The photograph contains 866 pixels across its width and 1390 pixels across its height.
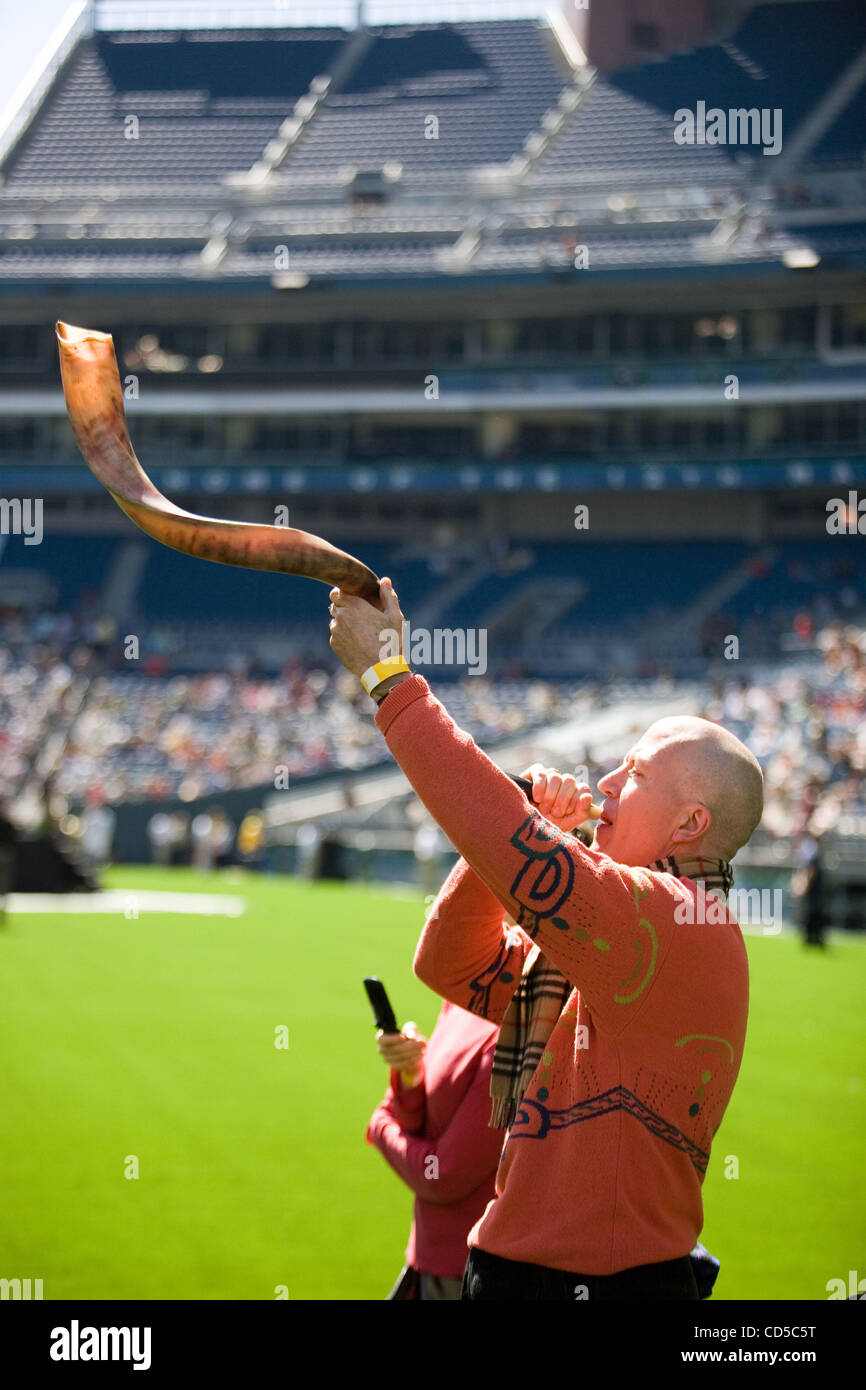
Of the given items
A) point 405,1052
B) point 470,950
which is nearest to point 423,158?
point 405,1052

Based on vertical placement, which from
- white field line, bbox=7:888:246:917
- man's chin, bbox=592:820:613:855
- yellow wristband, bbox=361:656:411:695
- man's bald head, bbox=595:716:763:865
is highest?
yellow wristband, bbox=361:656:411:695

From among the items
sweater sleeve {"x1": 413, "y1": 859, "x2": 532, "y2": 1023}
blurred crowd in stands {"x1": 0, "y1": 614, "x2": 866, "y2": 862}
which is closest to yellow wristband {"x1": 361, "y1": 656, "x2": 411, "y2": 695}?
sweater sleeve {"x1": 413, "y1": 859, "x2": 532, "y2": 1023}

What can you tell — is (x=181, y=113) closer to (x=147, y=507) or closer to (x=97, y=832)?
(x=97, y=832)

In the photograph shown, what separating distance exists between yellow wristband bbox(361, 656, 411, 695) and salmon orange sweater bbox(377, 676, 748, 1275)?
0.04 metres

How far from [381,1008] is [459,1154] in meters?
0.40

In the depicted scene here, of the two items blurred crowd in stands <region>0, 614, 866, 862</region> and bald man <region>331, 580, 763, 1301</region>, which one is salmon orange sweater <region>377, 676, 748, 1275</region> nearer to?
bald man <region>331, 580, 763, 1301</region>

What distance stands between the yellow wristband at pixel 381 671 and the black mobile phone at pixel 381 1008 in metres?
1.26

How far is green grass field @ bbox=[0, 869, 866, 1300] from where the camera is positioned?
20.1 ft

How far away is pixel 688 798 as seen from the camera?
2645mm

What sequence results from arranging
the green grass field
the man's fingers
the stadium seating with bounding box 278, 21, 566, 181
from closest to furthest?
the man's fingers, the green grass field, the stadium seating with bounding box 278, 21, 566, 181

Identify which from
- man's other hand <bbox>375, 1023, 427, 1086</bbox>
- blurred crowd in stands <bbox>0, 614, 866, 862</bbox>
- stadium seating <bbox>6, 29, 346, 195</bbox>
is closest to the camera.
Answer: man's other hand <bbox>375, 1023, 427, 1086</bbox>

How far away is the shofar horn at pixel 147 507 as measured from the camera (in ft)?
7.89

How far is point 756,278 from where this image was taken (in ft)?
132

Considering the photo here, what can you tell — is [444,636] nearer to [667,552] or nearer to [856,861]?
[667,552]
